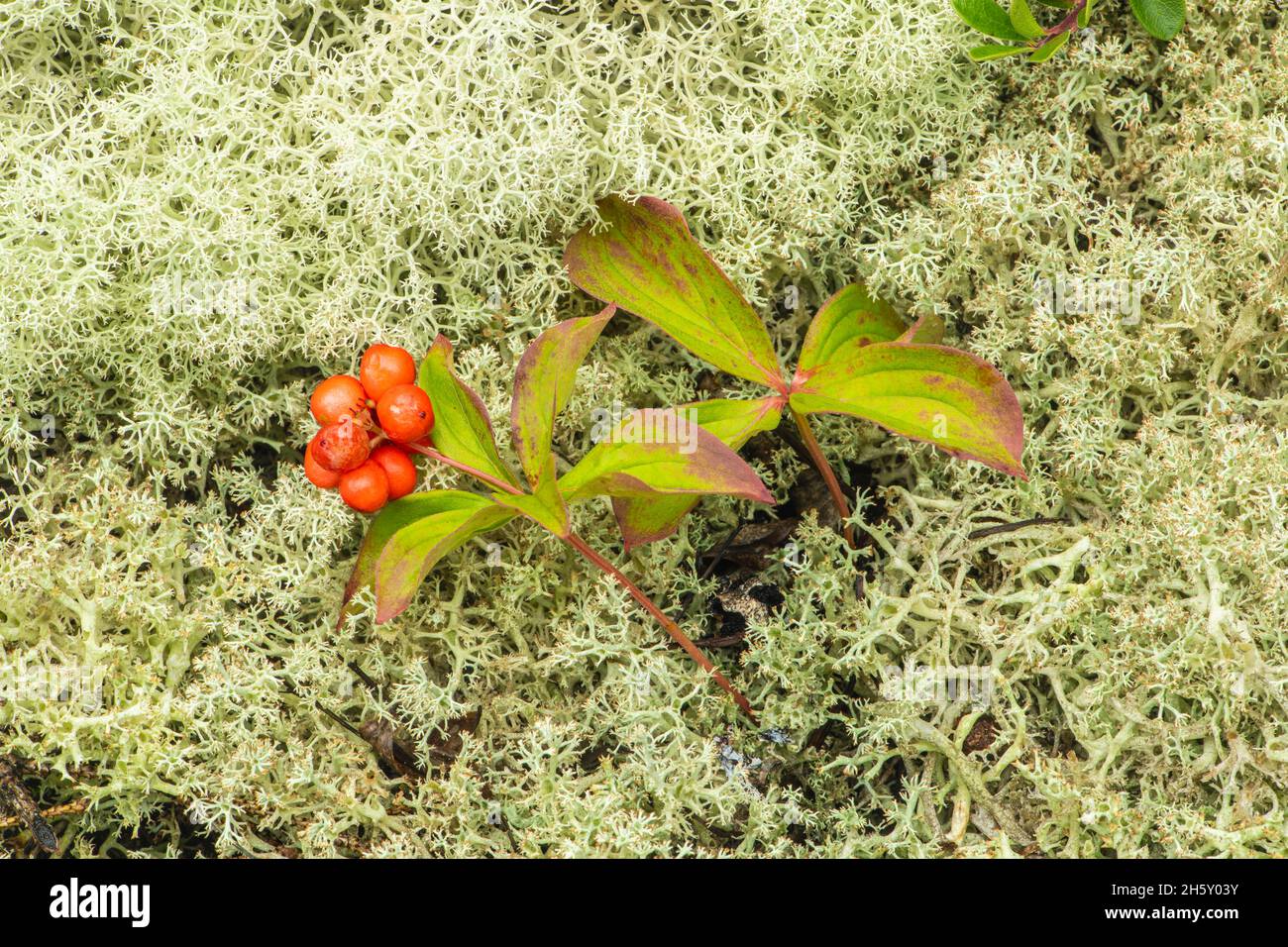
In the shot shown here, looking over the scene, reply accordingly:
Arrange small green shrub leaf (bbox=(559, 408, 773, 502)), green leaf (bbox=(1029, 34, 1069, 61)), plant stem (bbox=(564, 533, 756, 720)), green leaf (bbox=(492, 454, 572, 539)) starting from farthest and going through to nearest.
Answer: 1. green leaf (bbox=(1029, 34, 1069, 61))
2. plant stem (bbox=(564, 533, 756, 720))
3. green leaf (bbox=(492, 454, 572, 539))
4. small green shrub leaf (bbox=(559, 408, 773, 502))

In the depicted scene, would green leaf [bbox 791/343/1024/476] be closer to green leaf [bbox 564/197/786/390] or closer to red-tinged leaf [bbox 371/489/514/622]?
green leaf [bbox 564/197/786/390]

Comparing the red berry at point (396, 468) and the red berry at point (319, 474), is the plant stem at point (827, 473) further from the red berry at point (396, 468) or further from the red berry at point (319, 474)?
the red berry at point (319, 474)

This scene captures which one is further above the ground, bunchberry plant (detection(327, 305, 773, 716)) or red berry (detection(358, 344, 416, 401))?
red berry (detection(358, 344, 416, 401))

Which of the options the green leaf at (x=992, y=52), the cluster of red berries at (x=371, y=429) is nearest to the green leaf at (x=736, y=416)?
the cluster of red berries at (x=371, y=429)

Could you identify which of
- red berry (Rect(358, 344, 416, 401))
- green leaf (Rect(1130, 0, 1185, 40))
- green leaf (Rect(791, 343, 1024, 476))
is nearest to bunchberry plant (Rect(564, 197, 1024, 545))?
green leaf (Rect(791, 343, 1024, 476))

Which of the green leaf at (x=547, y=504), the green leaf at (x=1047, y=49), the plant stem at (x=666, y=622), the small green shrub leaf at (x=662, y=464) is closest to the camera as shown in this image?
the small green shrub leaf at (x=662, y=464)

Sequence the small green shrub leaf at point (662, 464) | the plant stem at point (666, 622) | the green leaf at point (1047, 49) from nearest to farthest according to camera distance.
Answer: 1. the small green shrub leaf at point (662, 464)
2. the plant stem at point (666, 622)
3. the green leaf at point (1047, 49)
